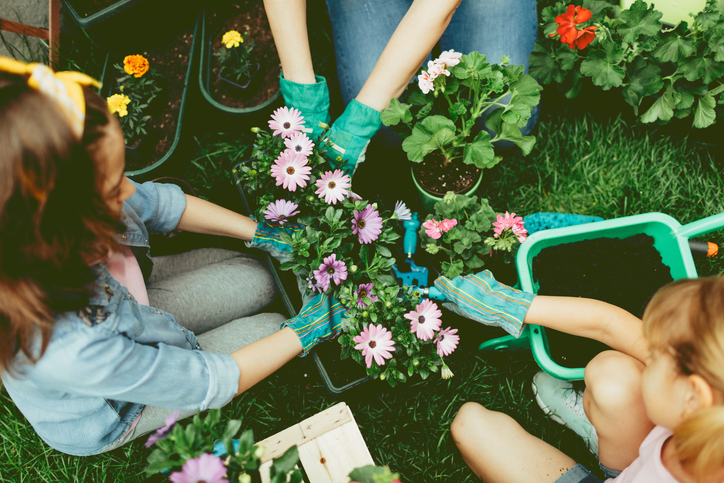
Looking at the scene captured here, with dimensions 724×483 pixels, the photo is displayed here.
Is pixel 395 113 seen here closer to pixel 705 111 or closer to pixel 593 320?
pixel 593 320

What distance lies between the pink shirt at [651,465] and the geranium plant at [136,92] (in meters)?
1.97

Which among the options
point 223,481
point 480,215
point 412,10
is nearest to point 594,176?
point 480,215

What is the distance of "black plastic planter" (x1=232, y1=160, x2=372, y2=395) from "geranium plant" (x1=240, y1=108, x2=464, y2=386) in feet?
0.74

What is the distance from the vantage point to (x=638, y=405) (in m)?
1.08

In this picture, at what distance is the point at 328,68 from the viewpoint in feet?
6.40

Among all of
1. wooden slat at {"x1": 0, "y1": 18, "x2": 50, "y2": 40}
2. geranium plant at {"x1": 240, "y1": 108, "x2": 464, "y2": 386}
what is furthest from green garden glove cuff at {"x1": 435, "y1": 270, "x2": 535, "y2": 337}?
wooden slat at {"x1": 0, "y1": 18, "x2": 50, "y2": 40}

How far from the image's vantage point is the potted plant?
4.10 ft

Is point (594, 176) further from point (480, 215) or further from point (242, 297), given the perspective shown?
point (242, 297)

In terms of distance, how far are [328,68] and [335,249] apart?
1.13 meters

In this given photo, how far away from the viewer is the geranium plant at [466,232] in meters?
1.28

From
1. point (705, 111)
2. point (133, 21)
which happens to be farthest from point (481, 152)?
point (133, 21)

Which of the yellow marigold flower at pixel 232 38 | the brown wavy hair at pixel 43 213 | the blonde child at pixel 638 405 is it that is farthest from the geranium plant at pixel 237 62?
the blonde child at pixel 638 405

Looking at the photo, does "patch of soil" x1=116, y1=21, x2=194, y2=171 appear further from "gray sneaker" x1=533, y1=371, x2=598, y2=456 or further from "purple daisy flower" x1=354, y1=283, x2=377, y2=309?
"gray sneaker" x1=533, y1=371, x2=598, y2=456

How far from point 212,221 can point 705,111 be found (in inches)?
75.4
